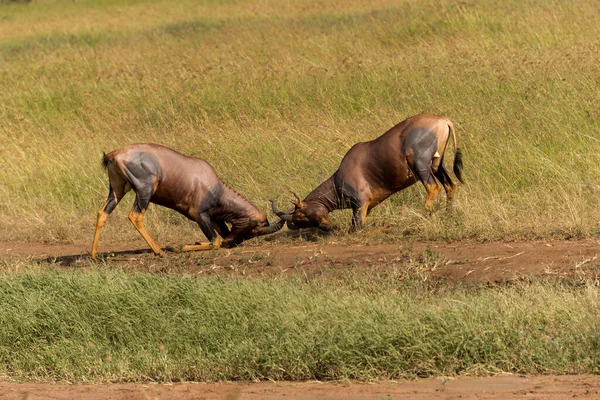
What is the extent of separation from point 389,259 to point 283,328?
7.16ft

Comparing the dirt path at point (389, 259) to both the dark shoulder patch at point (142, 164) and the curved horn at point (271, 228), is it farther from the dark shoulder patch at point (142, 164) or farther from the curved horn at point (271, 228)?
the dark shoulder patch at point (142, 164)

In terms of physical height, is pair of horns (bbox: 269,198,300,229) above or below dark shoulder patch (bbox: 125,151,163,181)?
below

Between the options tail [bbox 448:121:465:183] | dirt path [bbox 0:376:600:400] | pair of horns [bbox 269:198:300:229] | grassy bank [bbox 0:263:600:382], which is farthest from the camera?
A: tail [bbox 448:121:465:183]

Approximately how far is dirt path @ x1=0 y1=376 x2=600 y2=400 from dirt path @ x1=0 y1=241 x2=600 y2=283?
195 centimetres

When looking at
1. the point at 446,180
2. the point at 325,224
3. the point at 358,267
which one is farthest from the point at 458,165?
the point at 358,267

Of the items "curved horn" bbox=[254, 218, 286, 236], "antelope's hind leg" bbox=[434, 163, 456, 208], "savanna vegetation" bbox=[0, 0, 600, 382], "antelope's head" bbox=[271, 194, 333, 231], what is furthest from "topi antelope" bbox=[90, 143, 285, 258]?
"antelope's hind leg" bbox=[434, 163, 456, 208]

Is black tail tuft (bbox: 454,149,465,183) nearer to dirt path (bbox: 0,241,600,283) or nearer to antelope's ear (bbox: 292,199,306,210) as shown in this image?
dirt path (bbox: 0,241,600,283)

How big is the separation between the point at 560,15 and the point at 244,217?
7685mm

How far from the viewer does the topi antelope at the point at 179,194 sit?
376 inches

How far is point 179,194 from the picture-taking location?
9.80 m

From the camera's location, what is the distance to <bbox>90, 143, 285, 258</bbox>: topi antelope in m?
9.55

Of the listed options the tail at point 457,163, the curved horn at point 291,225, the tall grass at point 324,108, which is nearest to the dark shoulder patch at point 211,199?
the curved horn at point 291,225

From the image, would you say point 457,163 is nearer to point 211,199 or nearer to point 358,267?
point 358,267

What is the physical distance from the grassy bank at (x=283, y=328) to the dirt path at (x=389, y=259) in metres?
0.37
